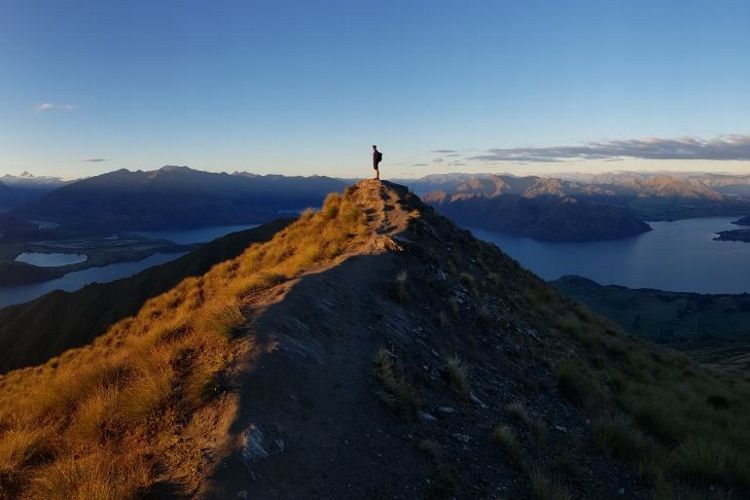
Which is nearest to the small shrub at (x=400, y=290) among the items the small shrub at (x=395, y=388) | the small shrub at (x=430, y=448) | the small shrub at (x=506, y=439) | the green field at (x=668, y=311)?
the small shrub at (x=395, y=388)

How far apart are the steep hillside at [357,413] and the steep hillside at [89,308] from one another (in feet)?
138

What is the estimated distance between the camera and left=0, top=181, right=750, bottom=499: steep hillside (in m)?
6.95

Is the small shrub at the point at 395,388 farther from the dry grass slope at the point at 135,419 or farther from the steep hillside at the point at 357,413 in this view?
the dry grass slope at the point at 135,419

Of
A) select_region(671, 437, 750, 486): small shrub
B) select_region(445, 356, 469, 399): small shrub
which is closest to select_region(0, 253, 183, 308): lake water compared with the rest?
select_region(445, 356, 469, 399): small shrub

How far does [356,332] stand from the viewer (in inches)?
472

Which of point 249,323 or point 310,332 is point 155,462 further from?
point 310,332

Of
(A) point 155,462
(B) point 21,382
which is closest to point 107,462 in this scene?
(A) point 155,462

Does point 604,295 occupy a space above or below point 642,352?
below

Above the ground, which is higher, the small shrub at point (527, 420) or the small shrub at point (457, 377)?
the small shrub at point (457, 377)

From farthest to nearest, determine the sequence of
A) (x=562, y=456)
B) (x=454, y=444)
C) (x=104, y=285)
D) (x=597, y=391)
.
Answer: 1. (x=104, y=285)
2. (x=597, y=391)
3. (x=562, y=456)
4. (x=454, y=444)

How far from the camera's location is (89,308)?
60188 millimetres

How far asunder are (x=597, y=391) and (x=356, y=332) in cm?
829

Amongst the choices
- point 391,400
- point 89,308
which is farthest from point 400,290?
point 89,308

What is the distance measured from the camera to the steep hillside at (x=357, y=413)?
22.8 ft
